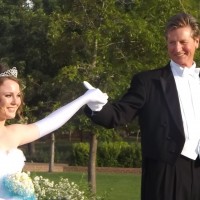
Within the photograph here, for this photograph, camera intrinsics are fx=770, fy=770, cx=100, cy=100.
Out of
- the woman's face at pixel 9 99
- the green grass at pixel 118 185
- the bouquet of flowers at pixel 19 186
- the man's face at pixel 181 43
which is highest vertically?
the man's face at pixel 181 43

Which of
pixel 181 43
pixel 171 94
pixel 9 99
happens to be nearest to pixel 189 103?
pixel 171 94

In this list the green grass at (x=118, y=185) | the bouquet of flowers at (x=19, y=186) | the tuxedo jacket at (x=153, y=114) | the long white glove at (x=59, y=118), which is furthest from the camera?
the green grass at (x=118, y=185)

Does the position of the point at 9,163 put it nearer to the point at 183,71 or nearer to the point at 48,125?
the point at 48,125

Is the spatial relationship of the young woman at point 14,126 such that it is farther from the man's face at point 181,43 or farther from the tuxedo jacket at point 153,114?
the man's face at point 181,43

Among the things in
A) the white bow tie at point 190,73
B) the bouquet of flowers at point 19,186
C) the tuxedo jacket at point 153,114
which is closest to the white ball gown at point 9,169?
the bouquet of flowers at point 19,186

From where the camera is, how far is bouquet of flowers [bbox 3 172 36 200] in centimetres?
430

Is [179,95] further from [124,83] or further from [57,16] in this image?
[57,16]

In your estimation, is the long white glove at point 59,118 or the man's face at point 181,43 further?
the long white glove at point 59,118

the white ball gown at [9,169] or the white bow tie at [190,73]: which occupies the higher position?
the white bow tie at [190,73]

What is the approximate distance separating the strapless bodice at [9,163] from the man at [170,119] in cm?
54

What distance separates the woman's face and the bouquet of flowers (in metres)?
0.34

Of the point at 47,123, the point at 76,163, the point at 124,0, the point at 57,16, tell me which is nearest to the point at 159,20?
the point at 124,0

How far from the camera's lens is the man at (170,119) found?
4086 mm

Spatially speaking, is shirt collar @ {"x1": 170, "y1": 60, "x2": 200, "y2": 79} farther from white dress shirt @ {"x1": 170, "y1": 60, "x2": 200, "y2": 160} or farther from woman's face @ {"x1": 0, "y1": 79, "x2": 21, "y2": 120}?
woman's face @ {"x1": 0, "y1": 79, "x2": 21, "y2": 120}
